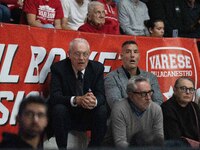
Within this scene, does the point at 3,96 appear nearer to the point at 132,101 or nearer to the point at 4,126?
the point at 4,126

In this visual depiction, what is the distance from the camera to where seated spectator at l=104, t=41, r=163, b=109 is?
8844 millimetres

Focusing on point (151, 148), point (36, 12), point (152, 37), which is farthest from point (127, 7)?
point (151, 148)

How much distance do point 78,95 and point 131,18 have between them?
3.05 m

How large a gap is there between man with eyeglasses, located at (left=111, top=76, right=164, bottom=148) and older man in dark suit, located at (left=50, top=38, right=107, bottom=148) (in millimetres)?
189

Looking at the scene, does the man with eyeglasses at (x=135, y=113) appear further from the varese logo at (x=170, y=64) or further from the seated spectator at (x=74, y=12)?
the seated spectator at (x=74, y=12)

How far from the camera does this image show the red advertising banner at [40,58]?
8453 mm

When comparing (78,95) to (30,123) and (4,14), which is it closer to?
(4,14)

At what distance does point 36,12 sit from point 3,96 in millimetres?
1665

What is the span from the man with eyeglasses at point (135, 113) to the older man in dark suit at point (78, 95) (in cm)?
19

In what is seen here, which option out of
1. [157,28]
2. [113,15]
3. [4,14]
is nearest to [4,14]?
[4,14]

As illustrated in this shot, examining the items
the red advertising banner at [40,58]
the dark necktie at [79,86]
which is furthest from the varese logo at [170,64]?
the dark necktie at [79,86]

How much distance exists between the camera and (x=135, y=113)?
8.20m

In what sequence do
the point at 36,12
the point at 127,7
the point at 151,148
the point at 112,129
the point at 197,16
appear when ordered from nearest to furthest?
the point at 151,148 → the point at 112,129 → the point at 36,12 → the point at 127,7 → the point at 197,16

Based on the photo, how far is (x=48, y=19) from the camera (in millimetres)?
9859
